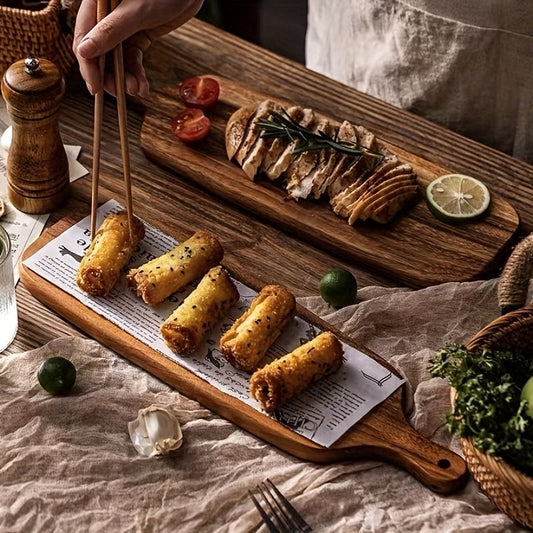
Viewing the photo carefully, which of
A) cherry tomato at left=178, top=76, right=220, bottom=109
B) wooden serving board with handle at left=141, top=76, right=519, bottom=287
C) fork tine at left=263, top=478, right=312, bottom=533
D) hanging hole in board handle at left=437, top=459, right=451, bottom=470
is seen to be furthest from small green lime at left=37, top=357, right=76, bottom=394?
cherry tomato at left=178, top=76, right=220, bottom=109

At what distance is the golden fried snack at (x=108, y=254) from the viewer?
250 centimetres

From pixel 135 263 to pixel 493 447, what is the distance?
1095mm

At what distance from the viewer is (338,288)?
2.52 meters

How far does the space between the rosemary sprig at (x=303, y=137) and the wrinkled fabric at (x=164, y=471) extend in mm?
644

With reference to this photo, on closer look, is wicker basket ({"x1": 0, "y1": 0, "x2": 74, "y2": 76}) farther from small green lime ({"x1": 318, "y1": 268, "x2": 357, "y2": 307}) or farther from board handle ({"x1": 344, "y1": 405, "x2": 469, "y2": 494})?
board handle ({"x1": 344, "y1": 405, "x2": 469, "y2": 494})

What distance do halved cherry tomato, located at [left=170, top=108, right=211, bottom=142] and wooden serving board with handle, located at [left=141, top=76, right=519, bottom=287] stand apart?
0.09 feet

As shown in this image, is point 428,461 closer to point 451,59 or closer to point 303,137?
point 303,137

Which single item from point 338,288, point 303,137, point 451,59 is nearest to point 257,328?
point 338,288

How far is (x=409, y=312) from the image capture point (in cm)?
256

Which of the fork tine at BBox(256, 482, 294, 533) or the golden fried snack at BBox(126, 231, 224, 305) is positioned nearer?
the fork tine at BBox(256, 482, 294, 533)

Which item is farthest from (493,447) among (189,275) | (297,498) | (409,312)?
(189,275)

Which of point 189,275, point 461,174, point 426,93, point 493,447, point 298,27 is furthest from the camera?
point 298,27

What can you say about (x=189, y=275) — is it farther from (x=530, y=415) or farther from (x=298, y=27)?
(x=298, y=27)

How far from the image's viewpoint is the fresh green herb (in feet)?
6.57
